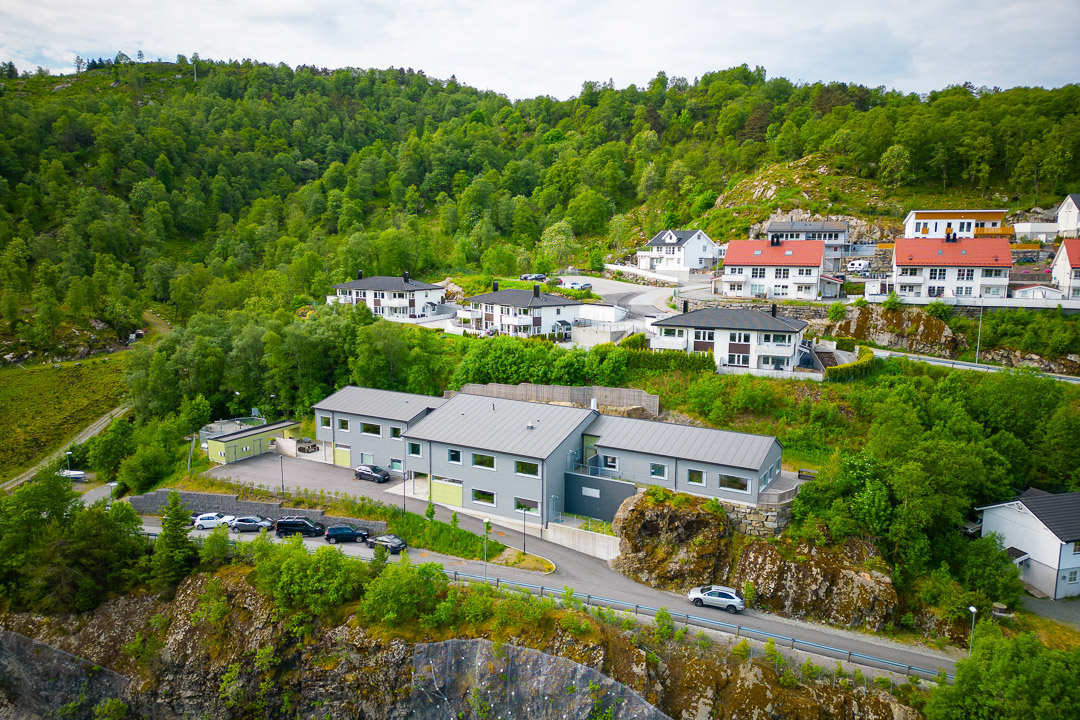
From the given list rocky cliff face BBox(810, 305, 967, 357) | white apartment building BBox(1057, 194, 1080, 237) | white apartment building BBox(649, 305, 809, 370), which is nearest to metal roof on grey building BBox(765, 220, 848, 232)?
white apartment building BBox(1057, 194, 1080, 237)

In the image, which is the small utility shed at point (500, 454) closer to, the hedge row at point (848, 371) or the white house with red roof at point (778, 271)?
the hedge row at point (848, 371)

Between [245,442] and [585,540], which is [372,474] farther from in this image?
[585,540]

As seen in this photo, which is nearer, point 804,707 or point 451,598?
point 804,707

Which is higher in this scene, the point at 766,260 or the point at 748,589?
the point at 766,260

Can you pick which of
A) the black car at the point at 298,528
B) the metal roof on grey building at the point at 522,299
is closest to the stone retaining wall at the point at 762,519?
the black car at the point at 298,528

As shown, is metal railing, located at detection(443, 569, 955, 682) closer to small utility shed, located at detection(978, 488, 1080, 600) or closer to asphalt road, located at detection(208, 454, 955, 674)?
asphalt road, located at detection(208, 454, 955, 674)

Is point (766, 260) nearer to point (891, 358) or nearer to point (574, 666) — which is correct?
point (891, 358)

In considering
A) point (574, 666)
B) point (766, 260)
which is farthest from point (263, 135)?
point (574, 666)
